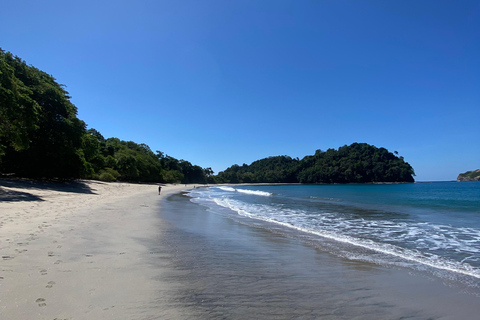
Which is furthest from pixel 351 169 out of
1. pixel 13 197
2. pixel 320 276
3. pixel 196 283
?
pixel 196 283

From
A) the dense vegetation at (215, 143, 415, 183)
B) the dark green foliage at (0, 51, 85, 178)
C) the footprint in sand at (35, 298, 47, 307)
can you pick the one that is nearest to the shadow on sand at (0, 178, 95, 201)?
the dark green foliage at (0, 51, 85, 178)

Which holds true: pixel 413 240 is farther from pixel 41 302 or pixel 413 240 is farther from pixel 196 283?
pixel 41 302

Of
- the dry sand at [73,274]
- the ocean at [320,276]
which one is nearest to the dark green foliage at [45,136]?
the dry sand at [73,274]

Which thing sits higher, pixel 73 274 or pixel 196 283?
pixel 73 274

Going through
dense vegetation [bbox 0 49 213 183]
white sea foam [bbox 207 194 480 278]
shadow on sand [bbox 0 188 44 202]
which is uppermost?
dense vegetation [bbox 0 49 213 183]

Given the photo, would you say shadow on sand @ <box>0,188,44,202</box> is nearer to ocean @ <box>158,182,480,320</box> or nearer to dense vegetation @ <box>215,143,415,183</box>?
ocean @ <box>158,182,480,320</box>

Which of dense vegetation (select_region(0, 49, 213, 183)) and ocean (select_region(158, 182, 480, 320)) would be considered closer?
ocean (select_region(158, 182, 480, 320))

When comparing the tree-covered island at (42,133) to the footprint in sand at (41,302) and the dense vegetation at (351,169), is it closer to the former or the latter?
the footprint in sand at (41,302)

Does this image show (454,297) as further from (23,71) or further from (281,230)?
(23,71)

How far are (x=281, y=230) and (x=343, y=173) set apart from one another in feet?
551

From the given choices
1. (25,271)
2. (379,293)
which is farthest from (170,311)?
(379,293)

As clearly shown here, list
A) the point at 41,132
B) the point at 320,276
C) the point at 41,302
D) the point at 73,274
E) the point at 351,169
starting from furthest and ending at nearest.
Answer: the point at 351,169 < the point at 41,132 < the point at 320,276 < the point at 73,274 < the point at 41,302

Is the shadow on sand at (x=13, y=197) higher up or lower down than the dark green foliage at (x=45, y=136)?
lower down

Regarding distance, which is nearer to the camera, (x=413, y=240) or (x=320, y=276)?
(x=320, y=276)
